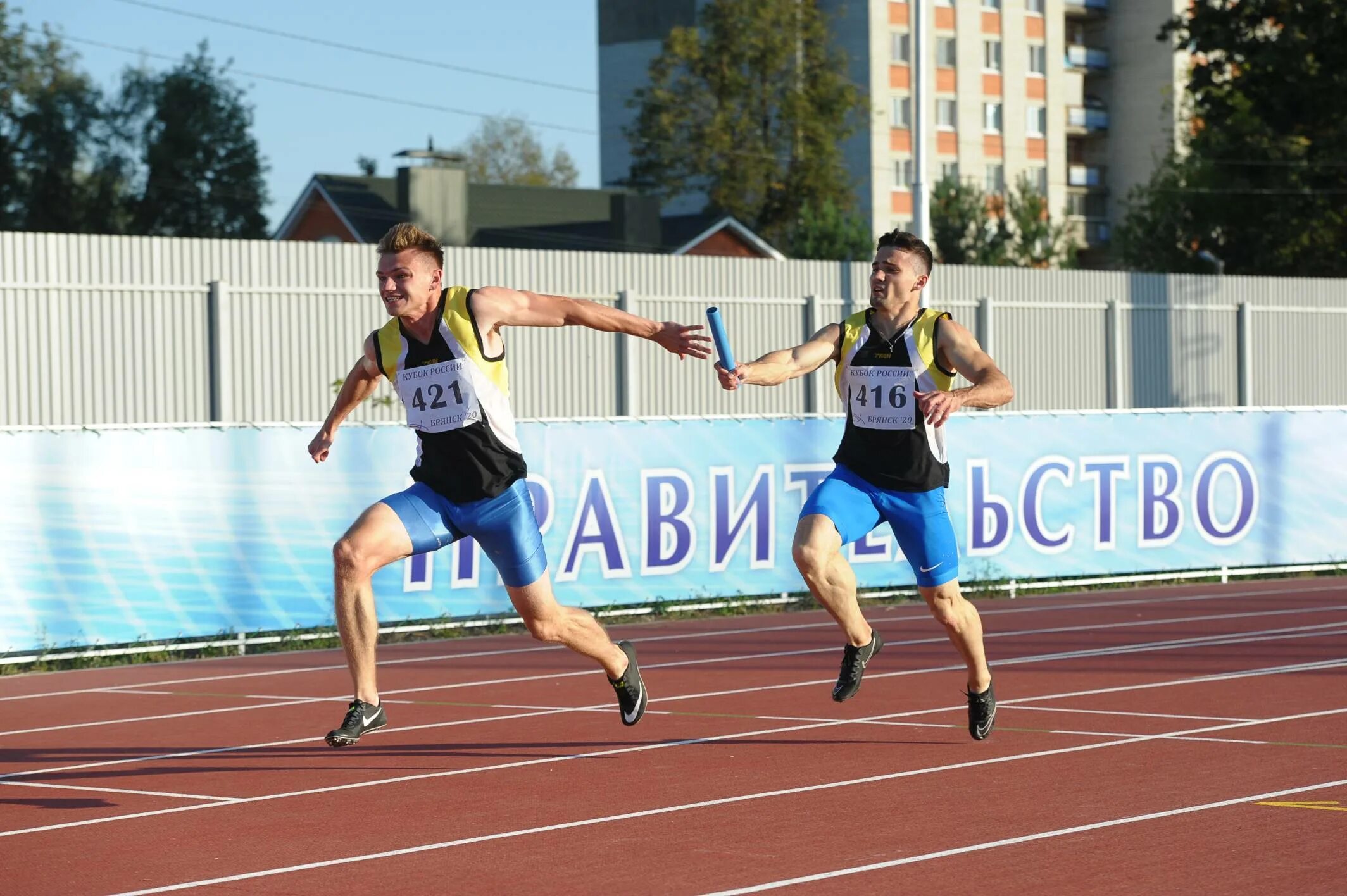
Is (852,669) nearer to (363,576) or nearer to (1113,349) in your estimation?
(363,576)

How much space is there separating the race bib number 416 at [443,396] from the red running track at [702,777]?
4.88ft

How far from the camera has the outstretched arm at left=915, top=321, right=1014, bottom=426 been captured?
828cm

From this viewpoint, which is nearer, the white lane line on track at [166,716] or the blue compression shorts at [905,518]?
the blue compression shorts at [905,518]

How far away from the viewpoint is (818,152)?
2621 inches

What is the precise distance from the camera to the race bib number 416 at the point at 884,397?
8945 mm

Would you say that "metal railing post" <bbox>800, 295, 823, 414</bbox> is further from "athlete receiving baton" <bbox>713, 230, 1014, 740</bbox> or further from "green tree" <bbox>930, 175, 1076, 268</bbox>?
"green tree" <bbox>930, 175, 1076, 268</bbox>

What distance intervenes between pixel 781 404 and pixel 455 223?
19366 mm

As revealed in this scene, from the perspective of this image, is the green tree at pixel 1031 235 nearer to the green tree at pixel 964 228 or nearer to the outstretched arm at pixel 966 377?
the green tree at pixel 964 228

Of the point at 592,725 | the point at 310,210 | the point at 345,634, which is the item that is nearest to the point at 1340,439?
the point at 592,725

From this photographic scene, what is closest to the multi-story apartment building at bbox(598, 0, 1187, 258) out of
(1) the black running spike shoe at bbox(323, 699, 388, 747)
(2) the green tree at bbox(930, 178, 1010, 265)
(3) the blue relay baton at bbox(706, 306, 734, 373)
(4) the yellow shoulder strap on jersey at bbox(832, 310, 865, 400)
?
(2) the green tree at bbox(930, 178, 1010, 265)

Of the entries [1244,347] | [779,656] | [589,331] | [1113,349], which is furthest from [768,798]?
[1244,347]

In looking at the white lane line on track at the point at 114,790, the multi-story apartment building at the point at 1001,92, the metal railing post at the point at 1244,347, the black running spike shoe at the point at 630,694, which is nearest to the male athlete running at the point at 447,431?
the white lane line on track at the point at 114,790

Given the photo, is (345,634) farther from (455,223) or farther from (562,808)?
(455,223)

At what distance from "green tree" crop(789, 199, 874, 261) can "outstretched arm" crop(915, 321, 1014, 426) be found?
2042 inches
